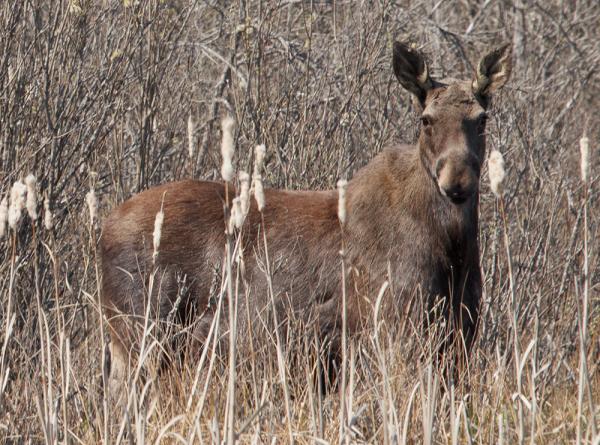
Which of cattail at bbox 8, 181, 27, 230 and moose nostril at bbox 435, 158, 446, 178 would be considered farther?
moose nostril at bbox 435, 158, 446, 178

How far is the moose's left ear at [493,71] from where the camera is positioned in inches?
278

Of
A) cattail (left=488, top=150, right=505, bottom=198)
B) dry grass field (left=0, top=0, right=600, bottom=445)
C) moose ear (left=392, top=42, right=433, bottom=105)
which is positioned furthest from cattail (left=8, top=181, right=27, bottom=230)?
moose ear (left=392, top=42, right=433, bottom=105)

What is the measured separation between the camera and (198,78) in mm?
10984

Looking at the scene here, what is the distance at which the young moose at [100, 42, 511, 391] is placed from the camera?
6.67 meters

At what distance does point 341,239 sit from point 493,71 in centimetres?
147

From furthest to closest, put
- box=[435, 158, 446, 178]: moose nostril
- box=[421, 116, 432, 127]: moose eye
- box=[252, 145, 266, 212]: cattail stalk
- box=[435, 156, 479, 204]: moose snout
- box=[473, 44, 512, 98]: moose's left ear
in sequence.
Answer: box=[473, 44, 512, 98]: moose's left ear < box=[421, 116, 432, 127]: moose eye < box=[435, 158, 446, 178]: moose nostril < box=[435, 156, 479, 204]: moose snout < box=[252, 145, 266, 212]: cattail stalk

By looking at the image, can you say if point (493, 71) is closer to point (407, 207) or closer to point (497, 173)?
point (407, 207)

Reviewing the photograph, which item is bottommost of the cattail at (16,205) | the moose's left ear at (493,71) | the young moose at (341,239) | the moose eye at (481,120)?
the young moose at (341,239)

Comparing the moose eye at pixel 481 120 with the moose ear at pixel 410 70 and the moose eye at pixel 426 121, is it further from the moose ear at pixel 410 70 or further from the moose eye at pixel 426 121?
the moose ear at pixel 410 70

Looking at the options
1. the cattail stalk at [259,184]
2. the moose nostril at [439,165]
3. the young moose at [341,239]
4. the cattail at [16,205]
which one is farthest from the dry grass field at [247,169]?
the cattail stalk at [259,184]

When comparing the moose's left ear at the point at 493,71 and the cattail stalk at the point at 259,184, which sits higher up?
the moose's left ear at the point at 493,71

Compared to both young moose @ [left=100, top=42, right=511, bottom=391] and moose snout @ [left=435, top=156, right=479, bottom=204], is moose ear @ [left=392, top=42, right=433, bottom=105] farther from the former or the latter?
moose snout @ [left=435, top=156, right=479, bottom=204]

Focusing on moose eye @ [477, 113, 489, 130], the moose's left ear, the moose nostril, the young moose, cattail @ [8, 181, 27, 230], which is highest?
the moose's left ear

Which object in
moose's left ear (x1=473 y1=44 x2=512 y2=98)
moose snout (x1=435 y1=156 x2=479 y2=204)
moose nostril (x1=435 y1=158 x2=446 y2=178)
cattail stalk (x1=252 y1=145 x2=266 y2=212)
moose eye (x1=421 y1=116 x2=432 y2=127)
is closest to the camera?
cattail stalk (x1=252 y1=145 x2=266 y2=212)
